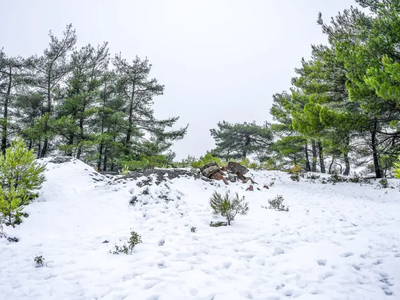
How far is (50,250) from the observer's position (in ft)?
11.5

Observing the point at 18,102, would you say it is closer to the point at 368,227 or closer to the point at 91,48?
the point at 91,48

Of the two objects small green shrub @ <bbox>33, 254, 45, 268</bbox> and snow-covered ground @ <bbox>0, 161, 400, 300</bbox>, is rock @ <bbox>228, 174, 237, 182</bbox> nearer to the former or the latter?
snow-covered ground @ <bbox>0, 161, 400, 300</bbox>

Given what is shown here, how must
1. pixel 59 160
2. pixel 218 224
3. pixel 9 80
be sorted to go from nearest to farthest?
1. pixel 218 224
2. pixel 59 160
3. pixel 9 80

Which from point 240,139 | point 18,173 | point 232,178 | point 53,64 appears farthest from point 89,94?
point 240,139

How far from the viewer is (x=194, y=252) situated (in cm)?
342

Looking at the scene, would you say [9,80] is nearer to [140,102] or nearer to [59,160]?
[140,102]

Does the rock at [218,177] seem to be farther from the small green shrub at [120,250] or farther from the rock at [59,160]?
the rock at [59,160]

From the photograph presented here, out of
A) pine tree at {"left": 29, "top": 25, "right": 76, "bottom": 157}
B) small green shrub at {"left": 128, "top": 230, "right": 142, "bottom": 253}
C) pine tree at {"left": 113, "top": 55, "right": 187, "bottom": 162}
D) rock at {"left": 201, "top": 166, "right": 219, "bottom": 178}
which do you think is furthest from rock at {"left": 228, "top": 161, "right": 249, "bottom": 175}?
pine tree at {"left": 29, "top": 25, "right": 76, "bottom": 157}

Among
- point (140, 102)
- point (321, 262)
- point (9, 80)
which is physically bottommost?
point (321, 262)

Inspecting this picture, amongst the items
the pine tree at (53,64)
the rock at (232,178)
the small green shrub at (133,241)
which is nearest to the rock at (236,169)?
the rock at (232,178)

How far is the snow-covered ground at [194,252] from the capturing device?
7.94ft

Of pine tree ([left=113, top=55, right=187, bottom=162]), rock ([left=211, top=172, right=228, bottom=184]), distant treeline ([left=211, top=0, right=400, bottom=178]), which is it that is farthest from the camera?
pine tree ([left=113, top=55, right=187, bottom=162])

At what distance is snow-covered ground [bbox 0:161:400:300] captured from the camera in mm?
2420

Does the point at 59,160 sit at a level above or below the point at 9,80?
below
